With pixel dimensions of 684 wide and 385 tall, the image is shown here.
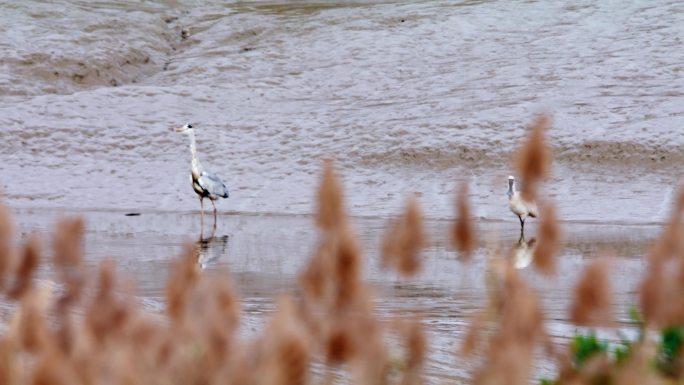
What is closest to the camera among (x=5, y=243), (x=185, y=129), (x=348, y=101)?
(x=5, y=243)

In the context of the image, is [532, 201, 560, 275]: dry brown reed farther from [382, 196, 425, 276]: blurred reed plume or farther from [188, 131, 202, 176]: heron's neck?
[188, 131, 202, 176]: heron's neck

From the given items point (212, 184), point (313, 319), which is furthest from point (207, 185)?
point (313, 319)

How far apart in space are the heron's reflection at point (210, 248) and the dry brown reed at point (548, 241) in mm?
7807

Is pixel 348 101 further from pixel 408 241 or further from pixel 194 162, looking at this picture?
pixel 408 241

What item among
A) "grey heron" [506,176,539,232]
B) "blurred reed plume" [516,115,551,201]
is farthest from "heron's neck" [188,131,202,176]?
"blurred reed plume" [516,115,551,201]

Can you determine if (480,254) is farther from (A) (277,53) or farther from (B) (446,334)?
(A) (277,53)

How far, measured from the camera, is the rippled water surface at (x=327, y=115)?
13852mm

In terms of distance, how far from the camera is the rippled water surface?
545 inches

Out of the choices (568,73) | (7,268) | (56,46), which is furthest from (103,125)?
(7,268)

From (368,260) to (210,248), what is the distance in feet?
5.67

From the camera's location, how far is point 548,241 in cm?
217

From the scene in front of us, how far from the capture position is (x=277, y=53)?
66.5 feet

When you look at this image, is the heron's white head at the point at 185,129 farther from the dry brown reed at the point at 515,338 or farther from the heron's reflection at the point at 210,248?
the dry brown reed at the point at 515,338

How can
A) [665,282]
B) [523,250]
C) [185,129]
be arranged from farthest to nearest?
[185,129], [523,250], [665,282]
